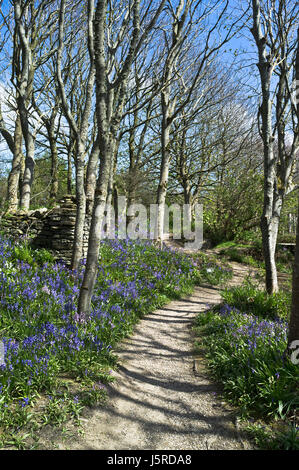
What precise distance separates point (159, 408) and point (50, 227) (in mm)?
4915

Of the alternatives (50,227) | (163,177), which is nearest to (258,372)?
(50,227)

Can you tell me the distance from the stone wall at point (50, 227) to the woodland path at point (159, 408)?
2.81 metres

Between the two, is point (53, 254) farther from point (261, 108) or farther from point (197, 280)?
point (261, 108)

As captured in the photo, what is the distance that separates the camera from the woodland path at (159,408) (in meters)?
2.60

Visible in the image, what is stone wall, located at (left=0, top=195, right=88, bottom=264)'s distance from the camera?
6.71 m

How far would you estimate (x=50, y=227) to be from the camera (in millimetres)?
6965

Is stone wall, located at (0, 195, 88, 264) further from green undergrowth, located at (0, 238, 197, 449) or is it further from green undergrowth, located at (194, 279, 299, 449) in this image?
green undergrowth, located at (194, 279, 299, 449)

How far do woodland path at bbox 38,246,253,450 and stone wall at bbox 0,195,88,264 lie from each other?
9.21ft

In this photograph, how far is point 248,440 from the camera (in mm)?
2570

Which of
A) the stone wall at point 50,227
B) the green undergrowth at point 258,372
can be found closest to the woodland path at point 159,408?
the green undergrowth at point 258,372

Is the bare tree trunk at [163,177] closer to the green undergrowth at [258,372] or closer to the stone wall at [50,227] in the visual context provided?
the stone wall at [50,227]

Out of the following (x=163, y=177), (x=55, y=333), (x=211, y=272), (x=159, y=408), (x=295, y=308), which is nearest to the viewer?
(x=295, y=308)

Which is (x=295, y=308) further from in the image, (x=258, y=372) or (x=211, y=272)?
(x=211, y=272)
